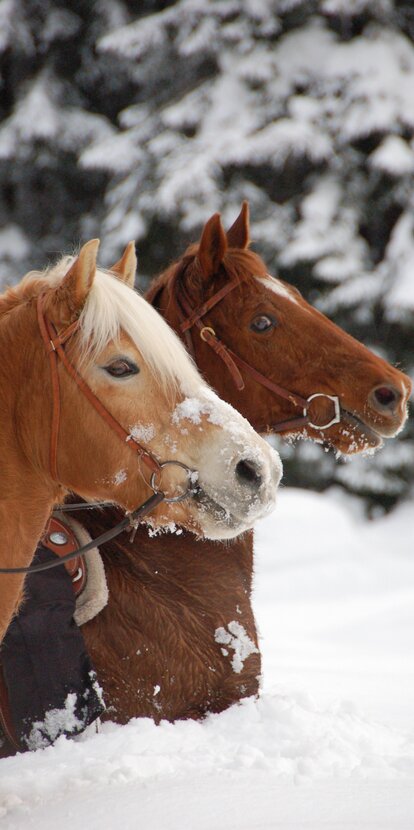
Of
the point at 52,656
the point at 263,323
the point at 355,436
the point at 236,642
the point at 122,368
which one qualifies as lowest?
the point at 236,642

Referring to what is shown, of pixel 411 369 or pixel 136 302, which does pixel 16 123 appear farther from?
pixel 136 302

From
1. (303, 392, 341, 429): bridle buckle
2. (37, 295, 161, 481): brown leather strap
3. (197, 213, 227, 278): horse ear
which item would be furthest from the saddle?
(197, 213, 227, 278): horse ear

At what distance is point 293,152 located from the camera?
31.8 ft

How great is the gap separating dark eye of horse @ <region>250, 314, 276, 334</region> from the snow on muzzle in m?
1.10

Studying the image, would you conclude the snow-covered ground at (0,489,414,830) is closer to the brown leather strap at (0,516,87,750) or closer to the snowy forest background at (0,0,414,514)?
the brown leather strap at (0,516,87,750)

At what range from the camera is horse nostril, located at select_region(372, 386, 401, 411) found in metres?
3.24

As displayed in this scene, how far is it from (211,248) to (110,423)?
52.1 inches

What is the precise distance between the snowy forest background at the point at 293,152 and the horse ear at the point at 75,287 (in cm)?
717

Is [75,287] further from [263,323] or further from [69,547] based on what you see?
[263,323]

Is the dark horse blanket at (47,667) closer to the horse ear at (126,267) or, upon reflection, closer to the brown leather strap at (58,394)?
the brown leather strap at (58,394)

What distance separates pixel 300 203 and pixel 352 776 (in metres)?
8.50

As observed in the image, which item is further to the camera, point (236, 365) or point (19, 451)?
point (236, 365)

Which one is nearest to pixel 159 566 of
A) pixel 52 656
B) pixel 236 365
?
pixel 52 656

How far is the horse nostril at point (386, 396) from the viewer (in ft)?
10.6
